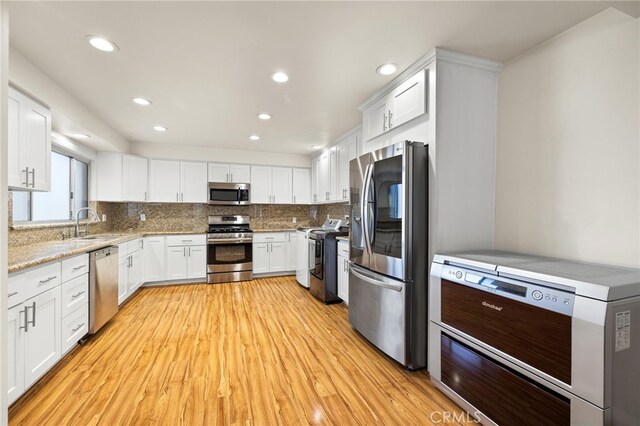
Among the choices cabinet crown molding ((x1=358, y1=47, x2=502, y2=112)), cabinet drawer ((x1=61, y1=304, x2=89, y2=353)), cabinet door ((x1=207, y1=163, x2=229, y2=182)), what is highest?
cabinet crown molding ((x1=358, y1=47, x2=502, y2=112))

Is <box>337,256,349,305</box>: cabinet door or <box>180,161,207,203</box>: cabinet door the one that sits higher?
<box>180,161,207,203</box>: cabinet door

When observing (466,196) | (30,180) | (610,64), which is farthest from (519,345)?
(30,180)

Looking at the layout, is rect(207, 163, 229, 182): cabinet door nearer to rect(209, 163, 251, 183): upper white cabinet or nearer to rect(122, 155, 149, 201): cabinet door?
rect(209, 163, 251, 183): upper white cabinet

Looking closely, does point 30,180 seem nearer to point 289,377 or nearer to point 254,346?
point 254,346

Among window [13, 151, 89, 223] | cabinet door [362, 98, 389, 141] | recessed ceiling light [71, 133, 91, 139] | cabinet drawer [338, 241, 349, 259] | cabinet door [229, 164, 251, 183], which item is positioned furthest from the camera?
cabinet door [229, 164, 251, 183]

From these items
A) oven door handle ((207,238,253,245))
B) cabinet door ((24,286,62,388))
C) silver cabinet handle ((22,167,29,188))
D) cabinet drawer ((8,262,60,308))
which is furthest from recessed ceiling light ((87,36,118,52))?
oven door handle ((207,238,253,245))

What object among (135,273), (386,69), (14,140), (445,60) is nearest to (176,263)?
(135,273)

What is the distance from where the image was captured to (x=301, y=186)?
222 inches

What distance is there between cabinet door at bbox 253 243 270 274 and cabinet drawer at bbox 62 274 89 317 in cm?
271

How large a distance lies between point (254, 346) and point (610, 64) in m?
3.27

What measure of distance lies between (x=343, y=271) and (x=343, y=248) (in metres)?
0.31

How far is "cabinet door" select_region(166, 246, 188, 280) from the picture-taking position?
463cm

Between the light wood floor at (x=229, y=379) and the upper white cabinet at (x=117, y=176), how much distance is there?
6.69ft

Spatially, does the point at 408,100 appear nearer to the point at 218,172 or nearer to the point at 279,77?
the point at 279,77
